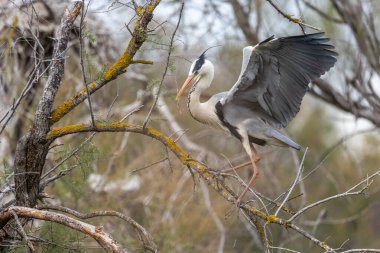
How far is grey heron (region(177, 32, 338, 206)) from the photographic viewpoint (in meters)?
4.29

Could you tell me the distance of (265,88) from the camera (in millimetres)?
4566

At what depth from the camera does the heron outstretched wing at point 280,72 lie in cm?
427

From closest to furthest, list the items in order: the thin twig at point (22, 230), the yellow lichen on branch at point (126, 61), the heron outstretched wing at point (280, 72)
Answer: the thin twig at point (22, 230)
the yellow lichen on branch at point (126, 61)
the heron outstretched wing at point (280, 72)

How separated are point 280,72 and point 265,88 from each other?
0.50 feet

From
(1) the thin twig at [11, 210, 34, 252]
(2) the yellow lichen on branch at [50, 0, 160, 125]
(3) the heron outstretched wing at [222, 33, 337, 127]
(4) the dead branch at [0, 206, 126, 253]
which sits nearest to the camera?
(4) the dead branch at [0, 206, 126, 253]

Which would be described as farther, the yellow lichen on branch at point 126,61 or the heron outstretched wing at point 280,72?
the heron outstretched wing at point 280,72

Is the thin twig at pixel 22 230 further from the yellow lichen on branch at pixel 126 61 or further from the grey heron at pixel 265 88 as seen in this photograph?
the grey heron at pixel 265 88

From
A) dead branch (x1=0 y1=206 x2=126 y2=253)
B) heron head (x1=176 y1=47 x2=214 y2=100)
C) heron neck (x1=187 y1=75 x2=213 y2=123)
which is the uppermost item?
heron head (x1=176 y1=47 x2=214 y2=100)

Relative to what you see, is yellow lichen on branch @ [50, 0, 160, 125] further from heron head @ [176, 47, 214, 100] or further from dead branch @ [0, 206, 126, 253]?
heron head @ [176, 47, 214, 100]

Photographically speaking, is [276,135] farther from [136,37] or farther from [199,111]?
[136,37]

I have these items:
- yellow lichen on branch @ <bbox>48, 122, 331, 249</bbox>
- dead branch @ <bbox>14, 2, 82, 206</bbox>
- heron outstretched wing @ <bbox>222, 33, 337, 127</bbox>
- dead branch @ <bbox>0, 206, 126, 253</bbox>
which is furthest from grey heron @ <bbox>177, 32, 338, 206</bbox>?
dead branch @ <bbox>0, 206, 126, 253</bbox>

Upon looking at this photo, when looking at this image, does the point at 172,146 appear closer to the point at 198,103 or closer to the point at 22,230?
the point at 22,230

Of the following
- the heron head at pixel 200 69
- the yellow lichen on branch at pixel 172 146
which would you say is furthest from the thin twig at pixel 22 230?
the heron head at pixel 200 69

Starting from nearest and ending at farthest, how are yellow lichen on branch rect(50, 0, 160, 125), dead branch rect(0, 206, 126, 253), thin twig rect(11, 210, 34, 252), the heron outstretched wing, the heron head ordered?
dead branch rect(0, 206, 126, 253) → thin twig rect(11, 210, 34, 252) → yellow lichen on branch rect(50, 0, 160, 125) → the heron outstretched wing → the heron head
